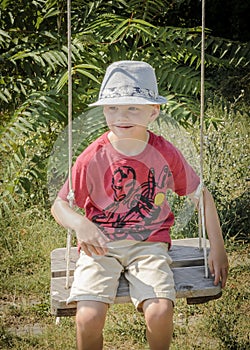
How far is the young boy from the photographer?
9.07ft

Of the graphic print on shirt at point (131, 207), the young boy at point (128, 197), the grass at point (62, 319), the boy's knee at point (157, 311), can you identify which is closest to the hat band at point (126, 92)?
the young boy at point (128, 197)

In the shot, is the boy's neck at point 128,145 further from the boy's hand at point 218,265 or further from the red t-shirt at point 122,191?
the boy's hand at point 218,265

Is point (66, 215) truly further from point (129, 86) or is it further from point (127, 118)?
point (129, 86)

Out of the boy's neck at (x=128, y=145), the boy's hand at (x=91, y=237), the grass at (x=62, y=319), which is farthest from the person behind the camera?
the grass at (x=62, y=319)

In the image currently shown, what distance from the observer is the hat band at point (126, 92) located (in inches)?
112

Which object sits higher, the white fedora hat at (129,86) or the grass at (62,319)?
the white fedora hat at (129,86)

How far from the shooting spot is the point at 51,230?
4762mm

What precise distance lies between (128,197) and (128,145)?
0.22m

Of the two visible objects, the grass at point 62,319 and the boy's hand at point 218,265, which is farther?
the grass at point 62,319

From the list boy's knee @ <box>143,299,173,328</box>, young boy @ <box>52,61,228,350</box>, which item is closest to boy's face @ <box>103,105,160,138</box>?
young boy @ <box>52,61,228,350</box>

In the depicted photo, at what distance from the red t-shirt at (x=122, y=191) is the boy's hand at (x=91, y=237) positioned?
0.15 meters

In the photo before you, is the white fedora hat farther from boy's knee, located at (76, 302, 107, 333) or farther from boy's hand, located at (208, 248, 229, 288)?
boy's knee, located at (76, 302, 107, 333)

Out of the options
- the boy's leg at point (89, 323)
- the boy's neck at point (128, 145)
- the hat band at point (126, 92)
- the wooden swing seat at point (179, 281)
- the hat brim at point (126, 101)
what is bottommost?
the boy's leg at point (89, 323)

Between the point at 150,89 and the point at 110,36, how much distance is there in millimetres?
1698
